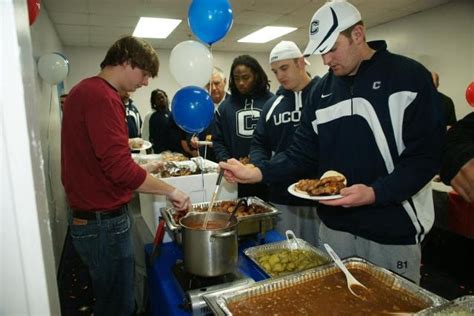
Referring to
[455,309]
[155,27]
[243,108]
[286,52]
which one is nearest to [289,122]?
[286,52]

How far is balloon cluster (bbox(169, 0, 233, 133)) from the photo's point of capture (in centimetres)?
188

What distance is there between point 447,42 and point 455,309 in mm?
5165

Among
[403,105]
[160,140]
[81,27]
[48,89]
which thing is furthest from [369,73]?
[81,27]

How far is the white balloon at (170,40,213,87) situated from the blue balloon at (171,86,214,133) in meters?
0.09

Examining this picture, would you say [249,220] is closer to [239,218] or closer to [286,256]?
[239,218]

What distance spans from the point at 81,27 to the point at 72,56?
1.82 m

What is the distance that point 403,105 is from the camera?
125 centimetres

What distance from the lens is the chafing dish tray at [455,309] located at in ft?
2.53

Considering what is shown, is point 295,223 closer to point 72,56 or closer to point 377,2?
point 377,2

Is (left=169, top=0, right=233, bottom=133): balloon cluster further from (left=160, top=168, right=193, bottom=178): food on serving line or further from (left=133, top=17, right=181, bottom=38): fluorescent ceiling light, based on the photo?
(left=133, top=17, right=181, bottom=38): fluorescent ceiling light

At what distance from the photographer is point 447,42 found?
473 centimetres

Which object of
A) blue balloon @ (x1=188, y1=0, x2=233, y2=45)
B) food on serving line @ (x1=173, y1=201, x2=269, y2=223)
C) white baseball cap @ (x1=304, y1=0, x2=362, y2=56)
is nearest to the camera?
white baseball cap @ (x1=304, y1=0, x2=362, y2=56)

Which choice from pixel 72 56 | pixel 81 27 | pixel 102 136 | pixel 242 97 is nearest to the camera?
pixel 102 136

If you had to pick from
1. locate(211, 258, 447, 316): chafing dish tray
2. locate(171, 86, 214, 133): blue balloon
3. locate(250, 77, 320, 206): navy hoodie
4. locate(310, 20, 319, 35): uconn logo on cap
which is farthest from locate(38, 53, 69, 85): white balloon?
locate(211, 258, 447, 316): chafing dish tray
